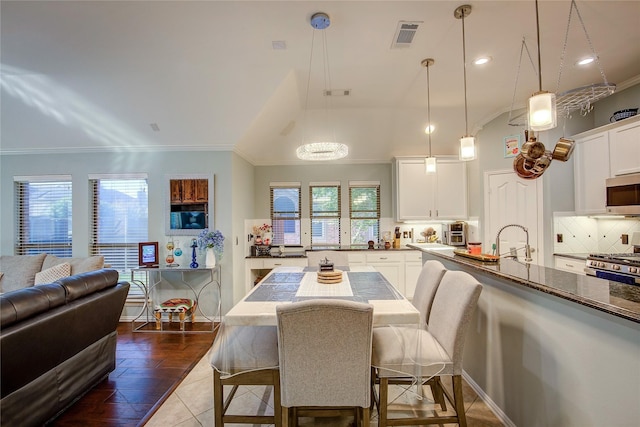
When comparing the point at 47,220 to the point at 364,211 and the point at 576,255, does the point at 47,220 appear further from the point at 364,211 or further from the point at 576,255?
the point at 576,255

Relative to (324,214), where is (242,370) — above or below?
below

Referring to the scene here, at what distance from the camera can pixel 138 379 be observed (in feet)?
8.69

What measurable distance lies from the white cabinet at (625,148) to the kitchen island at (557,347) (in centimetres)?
209

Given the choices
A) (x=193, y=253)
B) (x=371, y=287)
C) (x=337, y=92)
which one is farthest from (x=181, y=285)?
(x=337, y=92)

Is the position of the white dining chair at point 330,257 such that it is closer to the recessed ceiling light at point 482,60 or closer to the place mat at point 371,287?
the place mat at point 371,287

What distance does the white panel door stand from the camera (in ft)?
12.4

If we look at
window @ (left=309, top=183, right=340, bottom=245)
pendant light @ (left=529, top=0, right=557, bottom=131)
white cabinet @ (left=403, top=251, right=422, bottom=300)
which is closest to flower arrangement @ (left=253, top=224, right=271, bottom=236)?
window @ (left=309, top=183, right=340, bottom=245)

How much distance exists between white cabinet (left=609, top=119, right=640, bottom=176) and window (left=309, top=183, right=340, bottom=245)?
12.0 ft

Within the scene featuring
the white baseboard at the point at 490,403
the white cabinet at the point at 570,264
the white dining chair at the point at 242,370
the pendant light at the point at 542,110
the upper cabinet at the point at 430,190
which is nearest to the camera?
the pendant light at the point at 542,110

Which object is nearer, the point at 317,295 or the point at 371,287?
the point at 317,295

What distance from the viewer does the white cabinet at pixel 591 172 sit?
10.5 feet

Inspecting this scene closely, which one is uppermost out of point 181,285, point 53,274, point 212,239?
point 212,239

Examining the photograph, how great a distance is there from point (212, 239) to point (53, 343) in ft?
6.44

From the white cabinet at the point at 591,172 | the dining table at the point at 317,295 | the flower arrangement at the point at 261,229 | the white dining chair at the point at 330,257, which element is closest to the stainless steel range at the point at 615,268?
the white cabinet at the point at 591,172
